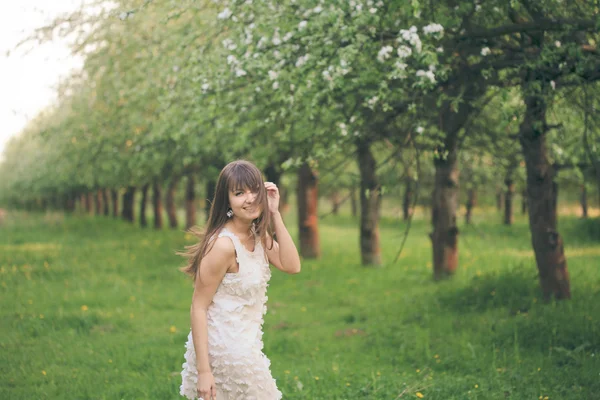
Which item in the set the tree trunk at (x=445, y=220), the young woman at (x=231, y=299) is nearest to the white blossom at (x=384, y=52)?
the young woman at (x=231, y=299)

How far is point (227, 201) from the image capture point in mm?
3881

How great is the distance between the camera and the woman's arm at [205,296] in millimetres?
3701

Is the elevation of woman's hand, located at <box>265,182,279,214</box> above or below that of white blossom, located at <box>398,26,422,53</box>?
below

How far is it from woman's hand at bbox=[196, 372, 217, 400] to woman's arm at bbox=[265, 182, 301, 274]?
0.74 m

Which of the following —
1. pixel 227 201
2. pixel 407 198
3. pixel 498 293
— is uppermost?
pixel 227 201

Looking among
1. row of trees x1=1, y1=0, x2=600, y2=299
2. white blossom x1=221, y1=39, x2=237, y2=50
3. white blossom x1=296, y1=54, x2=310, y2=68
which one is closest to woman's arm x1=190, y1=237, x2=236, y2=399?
row of trees x1=1, y1=0, x2=600, y2=299

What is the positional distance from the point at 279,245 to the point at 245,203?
39cm

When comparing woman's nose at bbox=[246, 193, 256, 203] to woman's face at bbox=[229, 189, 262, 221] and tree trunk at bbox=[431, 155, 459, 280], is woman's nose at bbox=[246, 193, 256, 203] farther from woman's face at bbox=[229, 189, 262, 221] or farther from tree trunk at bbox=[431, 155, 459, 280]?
tree trunk at bbox=[431, 155, 459, 280]

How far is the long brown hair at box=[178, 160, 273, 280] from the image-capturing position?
3.81 metres

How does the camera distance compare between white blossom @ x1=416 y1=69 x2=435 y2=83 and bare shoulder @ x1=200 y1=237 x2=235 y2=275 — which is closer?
bare shoulder @ x1=200 y1=237 x2=235 y2=275

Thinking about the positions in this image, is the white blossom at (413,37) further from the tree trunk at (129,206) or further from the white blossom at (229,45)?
the tree trunk at (129,206)

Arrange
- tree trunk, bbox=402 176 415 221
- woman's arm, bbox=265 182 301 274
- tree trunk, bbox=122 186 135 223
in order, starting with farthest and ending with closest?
1. tree trunk, bbox=122 186 135 223
2. tree trunk, bbox=402 176 415 221
3. woman's arm, bbox=265 182 301 274

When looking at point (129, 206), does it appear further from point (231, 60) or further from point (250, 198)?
point (250, 198)

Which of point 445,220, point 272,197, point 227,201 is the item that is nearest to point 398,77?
point 272,197
